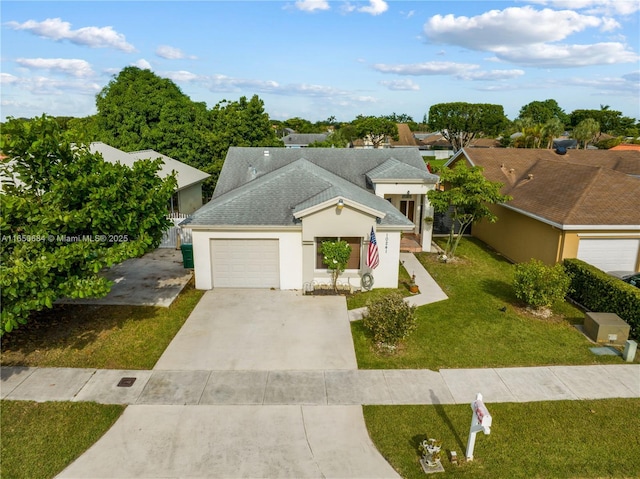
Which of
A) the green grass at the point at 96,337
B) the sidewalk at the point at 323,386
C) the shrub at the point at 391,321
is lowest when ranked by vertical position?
the sidewalk at the point at 323,386

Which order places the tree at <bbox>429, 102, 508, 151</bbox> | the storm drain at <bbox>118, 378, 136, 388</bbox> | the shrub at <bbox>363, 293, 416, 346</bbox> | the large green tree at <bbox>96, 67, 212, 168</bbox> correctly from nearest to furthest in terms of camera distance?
the storm drain at <bbox>118, 378, 136, 388</bbox>, the shrub at <bbox>363, 293, 416, 346</bbox>, the large green tree at <bbox>96, 67, 212, 168</bbox>, the tree at <bbox>429, 102, 508, 151</bbox>

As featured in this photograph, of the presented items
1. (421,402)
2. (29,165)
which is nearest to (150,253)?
(29,165)

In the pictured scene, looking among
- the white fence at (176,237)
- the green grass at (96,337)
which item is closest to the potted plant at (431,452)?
the green grass at (96,337)

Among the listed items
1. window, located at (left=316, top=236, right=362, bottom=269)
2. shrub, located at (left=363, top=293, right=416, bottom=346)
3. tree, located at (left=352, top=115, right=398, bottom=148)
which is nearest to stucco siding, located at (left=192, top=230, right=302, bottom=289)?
window, located at (left=316, top=236, right=362, bottom=269)

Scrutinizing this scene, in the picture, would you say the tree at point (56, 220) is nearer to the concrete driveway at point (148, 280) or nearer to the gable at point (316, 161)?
the concrete driveway at point (148, 280)

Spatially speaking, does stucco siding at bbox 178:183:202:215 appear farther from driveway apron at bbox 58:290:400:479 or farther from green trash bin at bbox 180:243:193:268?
driveway apron at bbox 58:290:400:479

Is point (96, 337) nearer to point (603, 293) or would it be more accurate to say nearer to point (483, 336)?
point (483, 336)
